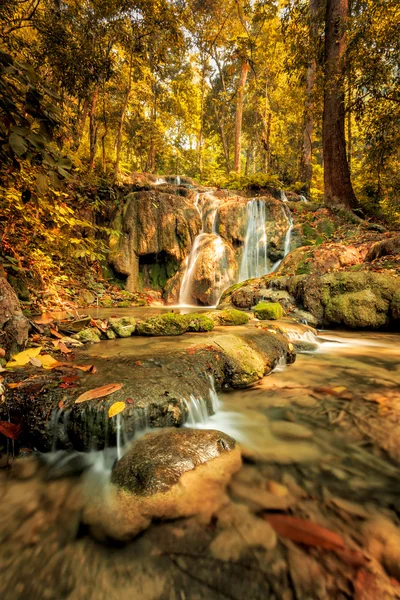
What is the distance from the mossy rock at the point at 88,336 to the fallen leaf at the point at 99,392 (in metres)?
1.78

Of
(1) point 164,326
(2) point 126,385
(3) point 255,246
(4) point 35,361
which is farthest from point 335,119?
(4) point 35,361

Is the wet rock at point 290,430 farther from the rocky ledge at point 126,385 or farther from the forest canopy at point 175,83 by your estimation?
the forest canopy at point 175,83

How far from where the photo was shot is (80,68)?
230 inches

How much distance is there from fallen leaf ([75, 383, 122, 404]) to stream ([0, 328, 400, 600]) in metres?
0.46

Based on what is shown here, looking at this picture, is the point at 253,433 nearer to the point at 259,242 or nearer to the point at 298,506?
the point at 298,506

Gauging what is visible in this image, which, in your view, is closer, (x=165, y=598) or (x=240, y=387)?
(x=165, y=598)

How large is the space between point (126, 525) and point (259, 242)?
34.2 feet

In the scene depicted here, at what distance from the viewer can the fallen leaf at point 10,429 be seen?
6.57 feet

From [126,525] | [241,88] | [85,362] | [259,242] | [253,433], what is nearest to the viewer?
[126,525]

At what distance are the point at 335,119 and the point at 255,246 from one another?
5092 millimetres

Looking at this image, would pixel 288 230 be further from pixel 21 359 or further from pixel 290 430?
pixel 21 359

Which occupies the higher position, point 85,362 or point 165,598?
point 85,362

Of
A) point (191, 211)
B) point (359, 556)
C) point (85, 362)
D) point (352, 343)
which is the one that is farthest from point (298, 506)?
point (191, 211)

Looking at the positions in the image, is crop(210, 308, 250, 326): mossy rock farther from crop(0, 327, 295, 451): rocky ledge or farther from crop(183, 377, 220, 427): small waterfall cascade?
crop(183, 377, 220, 427): small waterfall cascade
